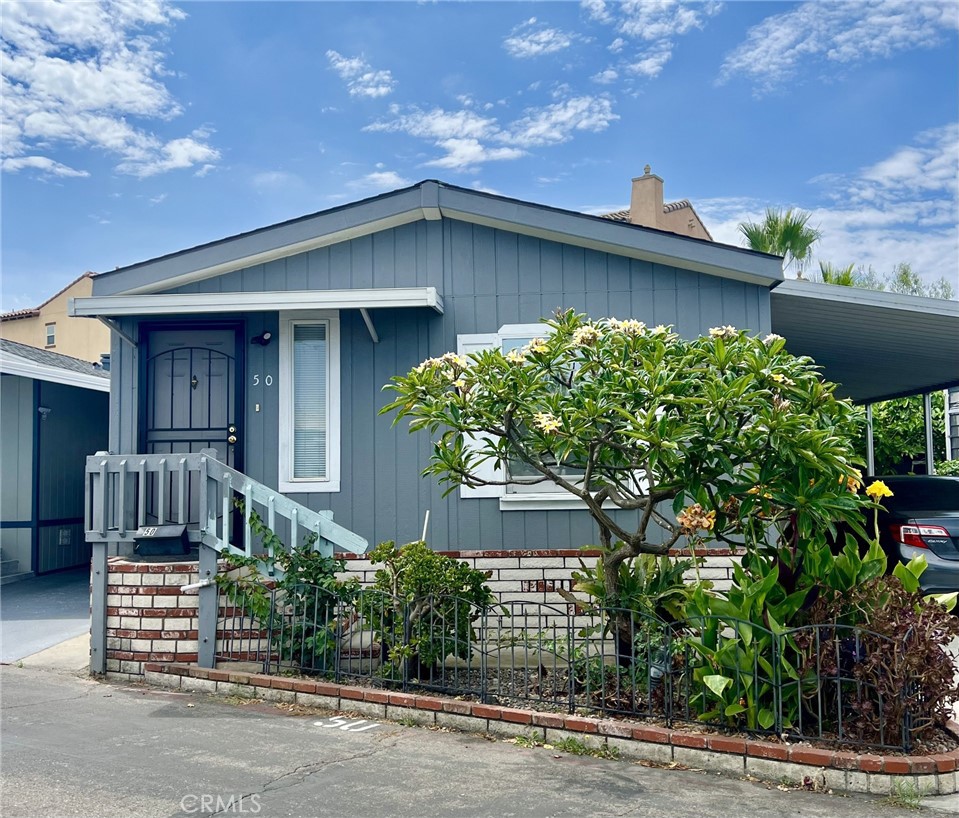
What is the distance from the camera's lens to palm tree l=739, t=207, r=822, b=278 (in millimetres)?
17172

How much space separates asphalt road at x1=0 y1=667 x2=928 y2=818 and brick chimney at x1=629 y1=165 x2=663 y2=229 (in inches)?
705

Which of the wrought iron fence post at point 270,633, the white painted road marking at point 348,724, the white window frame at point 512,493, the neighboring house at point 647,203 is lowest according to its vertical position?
the white painted road marking at point 348,724

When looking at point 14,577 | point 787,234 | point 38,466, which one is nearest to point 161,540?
point 14,577

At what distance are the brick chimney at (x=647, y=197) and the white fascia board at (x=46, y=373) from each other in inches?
535

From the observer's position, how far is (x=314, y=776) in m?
4.62

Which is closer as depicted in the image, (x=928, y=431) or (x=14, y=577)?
(x=14, y=577)

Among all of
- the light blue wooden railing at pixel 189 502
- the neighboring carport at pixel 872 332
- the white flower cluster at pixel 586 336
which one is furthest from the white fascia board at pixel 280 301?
the neighboring carport at pixel 872 332

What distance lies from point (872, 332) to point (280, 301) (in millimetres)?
6485

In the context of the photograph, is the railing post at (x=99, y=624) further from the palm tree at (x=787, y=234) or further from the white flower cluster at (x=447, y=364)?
the palm tree at (x=787, y=234)

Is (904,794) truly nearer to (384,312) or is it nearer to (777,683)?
(777,683)

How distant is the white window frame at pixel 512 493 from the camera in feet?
25.5

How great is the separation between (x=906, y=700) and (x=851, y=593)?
70cm

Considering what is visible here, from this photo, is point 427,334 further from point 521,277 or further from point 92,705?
point 92,705

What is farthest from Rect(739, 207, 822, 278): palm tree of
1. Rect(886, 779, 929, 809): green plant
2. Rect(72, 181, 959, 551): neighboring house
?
Rect(886, 779, 929, 809): green plant
